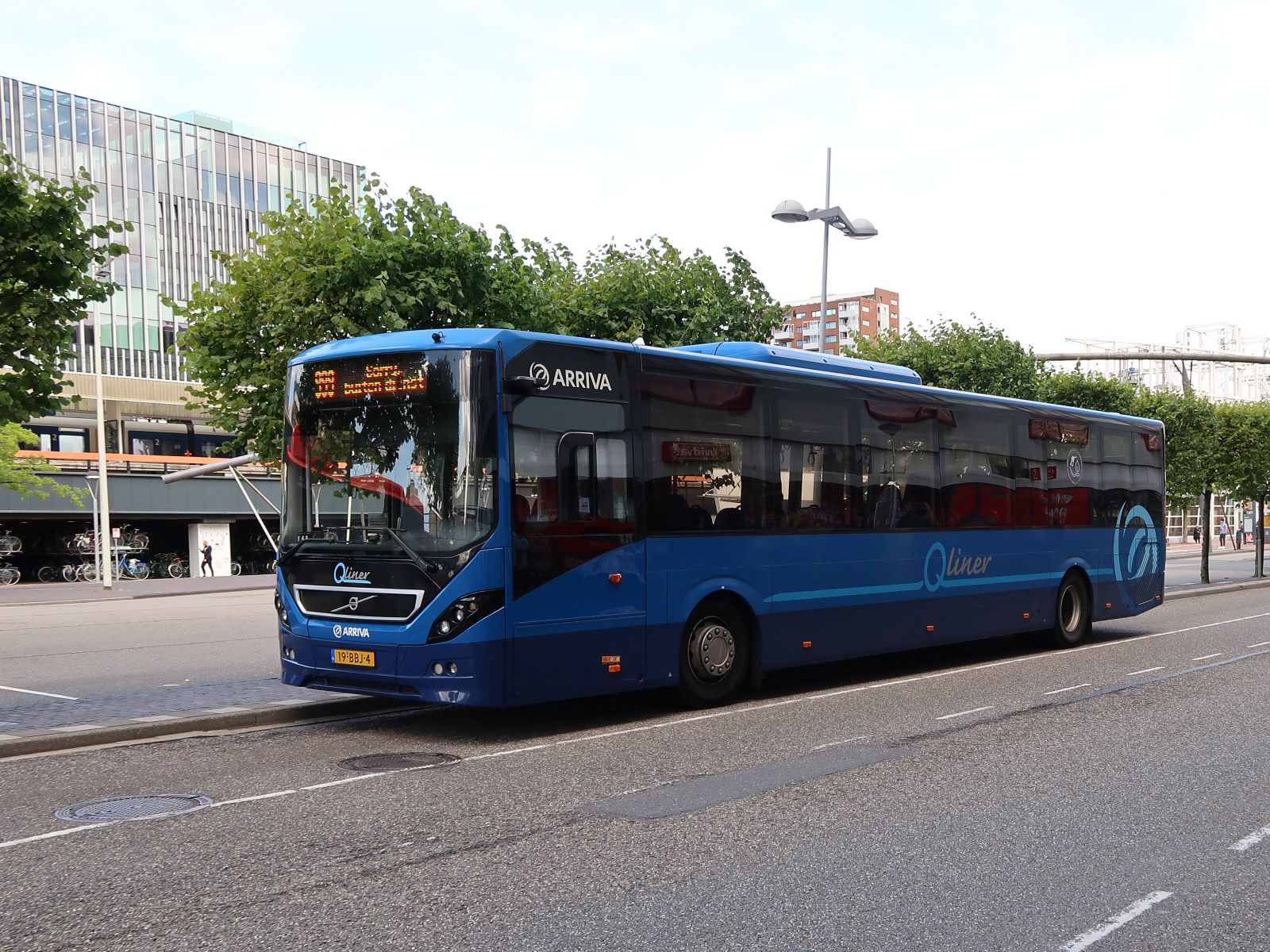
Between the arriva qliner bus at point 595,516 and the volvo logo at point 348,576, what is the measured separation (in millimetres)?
16

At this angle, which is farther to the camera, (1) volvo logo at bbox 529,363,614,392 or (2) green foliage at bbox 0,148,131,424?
(2) green foliage at bbox 0,148,131,424

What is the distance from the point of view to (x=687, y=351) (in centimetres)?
1203

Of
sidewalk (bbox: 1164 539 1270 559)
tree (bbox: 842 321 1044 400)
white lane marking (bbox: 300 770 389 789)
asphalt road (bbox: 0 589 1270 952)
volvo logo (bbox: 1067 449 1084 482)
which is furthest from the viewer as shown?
sidewalk (bbox: 1164 539 1270 559)

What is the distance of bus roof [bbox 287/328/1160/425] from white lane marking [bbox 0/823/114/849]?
426 cm

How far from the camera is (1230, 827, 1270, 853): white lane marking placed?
20.9 feet

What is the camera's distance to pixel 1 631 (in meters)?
23.9

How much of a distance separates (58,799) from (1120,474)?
598 inches

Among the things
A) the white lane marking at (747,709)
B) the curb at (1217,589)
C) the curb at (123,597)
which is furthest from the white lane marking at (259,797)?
the curb at (123,597)

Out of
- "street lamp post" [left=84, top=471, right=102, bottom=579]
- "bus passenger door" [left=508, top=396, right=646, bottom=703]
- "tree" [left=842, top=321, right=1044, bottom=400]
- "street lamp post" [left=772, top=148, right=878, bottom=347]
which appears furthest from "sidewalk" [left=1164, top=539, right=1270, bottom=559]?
"bus passenger door" [left=508, top=396, right=646, bottom=703]

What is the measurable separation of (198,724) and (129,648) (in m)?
9.87

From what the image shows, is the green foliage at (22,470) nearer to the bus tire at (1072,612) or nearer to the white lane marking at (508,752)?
the bus tire at (1072,612)

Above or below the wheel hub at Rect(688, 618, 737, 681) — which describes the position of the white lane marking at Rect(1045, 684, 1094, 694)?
below

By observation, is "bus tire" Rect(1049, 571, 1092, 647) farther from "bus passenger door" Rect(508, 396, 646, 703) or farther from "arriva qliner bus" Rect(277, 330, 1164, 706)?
"bus passenger door" Rect(508, 396, 646, 703)

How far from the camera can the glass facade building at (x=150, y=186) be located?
58156 mm
